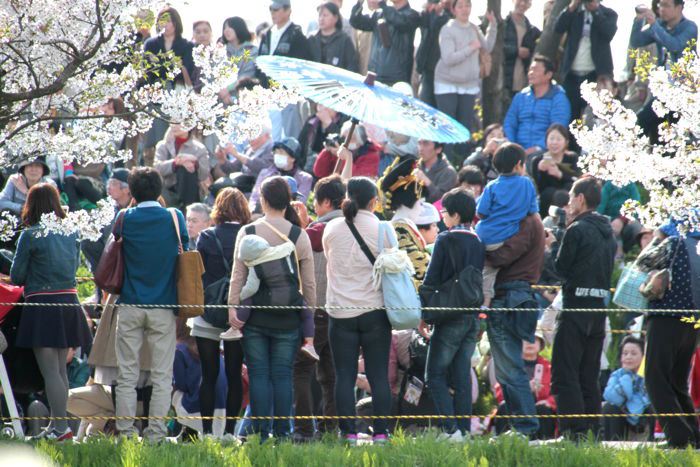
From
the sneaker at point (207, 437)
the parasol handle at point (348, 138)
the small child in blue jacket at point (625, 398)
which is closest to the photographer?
the sneaker at point (207, 437)

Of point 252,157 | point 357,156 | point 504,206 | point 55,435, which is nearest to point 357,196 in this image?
point 504,206

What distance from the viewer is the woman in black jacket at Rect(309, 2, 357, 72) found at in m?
16.0

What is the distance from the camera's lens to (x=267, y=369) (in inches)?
338

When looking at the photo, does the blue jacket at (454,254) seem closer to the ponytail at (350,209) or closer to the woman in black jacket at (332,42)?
the ponytail at (350,209)

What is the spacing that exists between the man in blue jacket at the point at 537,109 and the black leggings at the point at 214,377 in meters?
5.89

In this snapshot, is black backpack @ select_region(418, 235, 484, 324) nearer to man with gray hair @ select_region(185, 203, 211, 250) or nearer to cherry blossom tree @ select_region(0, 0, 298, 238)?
cherry blossom tree @ select_region(0, 0, 298, 238)

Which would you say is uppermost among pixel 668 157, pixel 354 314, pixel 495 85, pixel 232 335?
pixel 495 85

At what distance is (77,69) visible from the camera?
7.95 m

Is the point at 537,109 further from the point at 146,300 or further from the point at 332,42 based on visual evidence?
A: the point at 146,300

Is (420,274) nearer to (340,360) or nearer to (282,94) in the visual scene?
(340,360)

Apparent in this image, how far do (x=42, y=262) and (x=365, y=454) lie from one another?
2957 mm

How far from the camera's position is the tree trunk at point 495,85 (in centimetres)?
1614

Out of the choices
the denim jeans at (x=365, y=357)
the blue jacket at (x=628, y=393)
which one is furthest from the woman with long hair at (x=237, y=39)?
the denim jeans at (x=365, y=357)

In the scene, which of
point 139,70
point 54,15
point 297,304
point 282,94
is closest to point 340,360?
point 297,304
